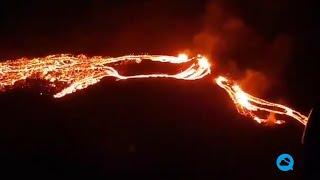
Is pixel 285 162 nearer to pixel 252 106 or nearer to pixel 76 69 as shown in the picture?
pixel 252 106

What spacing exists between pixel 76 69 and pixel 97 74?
39 centimetres

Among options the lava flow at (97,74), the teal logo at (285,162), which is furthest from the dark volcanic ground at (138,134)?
the lava flow at (97,74)

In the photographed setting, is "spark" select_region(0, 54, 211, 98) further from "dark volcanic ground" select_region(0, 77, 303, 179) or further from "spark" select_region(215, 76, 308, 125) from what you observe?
"spark" select_region(215, 76, 308, 125)

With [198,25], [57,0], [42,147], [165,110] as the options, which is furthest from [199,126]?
[57,0]

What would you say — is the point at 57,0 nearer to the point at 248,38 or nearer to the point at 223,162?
the point at 248,38

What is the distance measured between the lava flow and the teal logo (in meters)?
0.58

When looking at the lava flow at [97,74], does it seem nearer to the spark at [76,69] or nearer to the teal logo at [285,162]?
the spark at [76,69]

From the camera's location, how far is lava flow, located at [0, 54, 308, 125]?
7637 mm

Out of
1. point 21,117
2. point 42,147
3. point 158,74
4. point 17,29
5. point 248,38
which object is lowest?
point 42,147

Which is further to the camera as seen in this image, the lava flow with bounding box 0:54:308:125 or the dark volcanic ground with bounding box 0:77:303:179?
the lava flow with bounding box 0:54:308:125

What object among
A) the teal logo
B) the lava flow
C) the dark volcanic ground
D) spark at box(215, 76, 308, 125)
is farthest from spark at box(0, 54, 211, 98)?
the teal logo

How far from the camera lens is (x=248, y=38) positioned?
373 inches

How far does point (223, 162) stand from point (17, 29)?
4463mm

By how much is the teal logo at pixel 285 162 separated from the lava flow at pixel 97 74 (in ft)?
1.91
